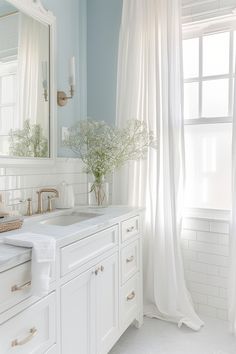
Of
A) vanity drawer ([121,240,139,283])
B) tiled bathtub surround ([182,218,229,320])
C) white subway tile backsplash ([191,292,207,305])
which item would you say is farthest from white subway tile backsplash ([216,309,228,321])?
vanity drawer ([121,240,139,283])

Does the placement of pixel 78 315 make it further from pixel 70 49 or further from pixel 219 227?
pixel 70 49

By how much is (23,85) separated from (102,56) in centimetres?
94

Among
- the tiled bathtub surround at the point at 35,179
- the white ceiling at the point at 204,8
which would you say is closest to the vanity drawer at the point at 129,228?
the tiled bathtub surround at the point at 35,179

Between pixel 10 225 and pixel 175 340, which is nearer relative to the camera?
pixel 10 225

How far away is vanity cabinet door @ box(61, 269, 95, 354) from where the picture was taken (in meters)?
1.32

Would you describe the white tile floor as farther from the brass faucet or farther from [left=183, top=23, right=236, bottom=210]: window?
the brass faucet

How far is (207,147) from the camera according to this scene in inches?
90.8

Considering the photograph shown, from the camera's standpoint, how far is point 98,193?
2129 mm

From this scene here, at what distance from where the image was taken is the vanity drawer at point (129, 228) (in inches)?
73.9

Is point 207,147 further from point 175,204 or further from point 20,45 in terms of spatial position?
point 20,45

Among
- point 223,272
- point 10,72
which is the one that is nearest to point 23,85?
point 10,72

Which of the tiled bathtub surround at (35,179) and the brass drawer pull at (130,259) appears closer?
the tiled bathtub surround at (35,179)

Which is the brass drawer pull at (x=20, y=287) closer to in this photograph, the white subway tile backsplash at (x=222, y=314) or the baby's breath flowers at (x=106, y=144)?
the baby's breath flowers at (x=106, y=144)

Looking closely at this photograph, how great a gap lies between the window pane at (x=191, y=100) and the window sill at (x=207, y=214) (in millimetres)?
757
